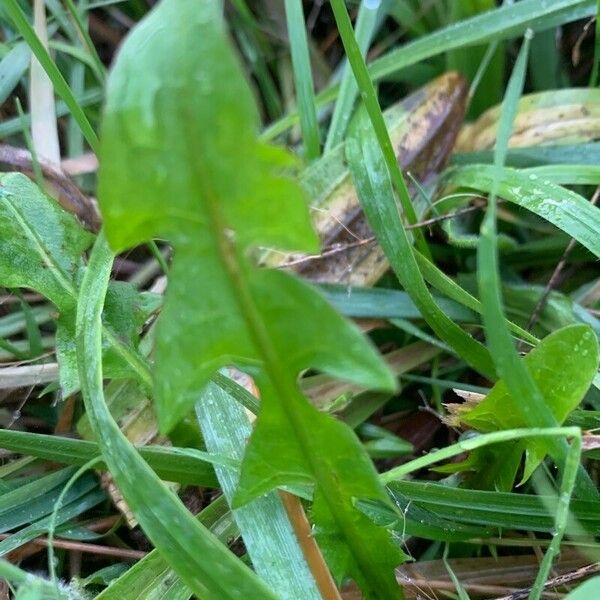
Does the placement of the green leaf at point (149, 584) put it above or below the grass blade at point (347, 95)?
below

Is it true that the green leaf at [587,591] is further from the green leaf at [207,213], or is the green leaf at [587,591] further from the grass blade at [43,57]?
the grass blade at [43,57]

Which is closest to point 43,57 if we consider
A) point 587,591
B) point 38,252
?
point 38,252

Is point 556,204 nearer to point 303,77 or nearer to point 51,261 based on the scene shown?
point 303,77

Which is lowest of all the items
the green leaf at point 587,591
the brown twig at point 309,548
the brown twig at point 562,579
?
the brown twig at point 562,579

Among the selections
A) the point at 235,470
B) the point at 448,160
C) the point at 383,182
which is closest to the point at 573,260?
the point at 448,160

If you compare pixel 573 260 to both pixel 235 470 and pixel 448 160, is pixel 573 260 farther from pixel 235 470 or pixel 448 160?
pixel 235 470

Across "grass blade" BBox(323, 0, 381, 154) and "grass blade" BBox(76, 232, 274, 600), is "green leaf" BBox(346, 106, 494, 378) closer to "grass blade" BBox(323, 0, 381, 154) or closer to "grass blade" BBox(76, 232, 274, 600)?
"grass blade" BBox(323, 0, 381, 154)

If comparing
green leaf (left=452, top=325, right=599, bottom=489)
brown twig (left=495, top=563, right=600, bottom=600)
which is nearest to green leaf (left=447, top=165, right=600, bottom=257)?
green leaf (left=452, top=325, right=599, bottom=489)

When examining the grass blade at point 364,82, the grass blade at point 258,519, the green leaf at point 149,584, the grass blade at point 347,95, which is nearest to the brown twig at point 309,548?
the grass blade at point 258,519
